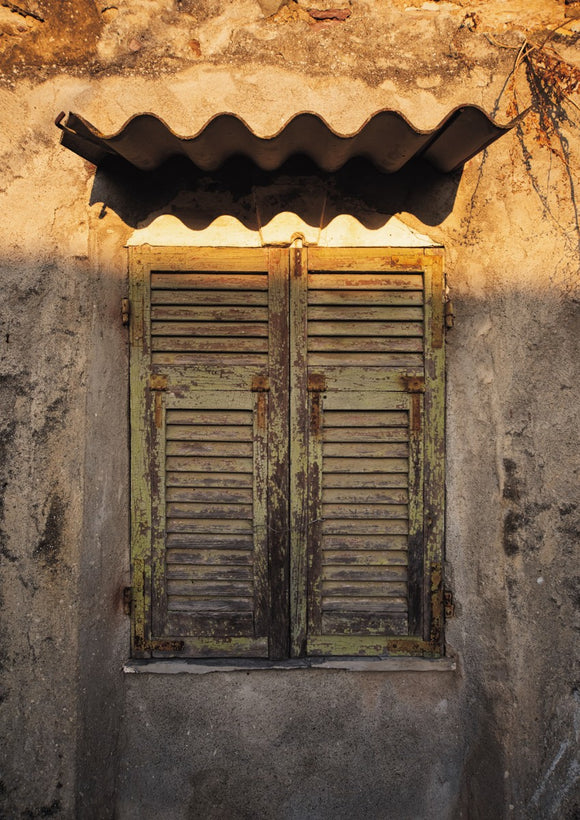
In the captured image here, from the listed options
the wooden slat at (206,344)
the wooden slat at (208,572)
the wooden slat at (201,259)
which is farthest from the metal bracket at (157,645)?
the wooden slat at (201,259)

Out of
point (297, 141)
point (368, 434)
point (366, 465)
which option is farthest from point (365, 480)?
point (297, 141)

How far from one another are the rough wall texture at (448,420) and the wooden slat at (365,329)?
0.65ft

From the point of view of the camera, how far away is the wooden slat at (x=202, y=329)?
2.35 meters

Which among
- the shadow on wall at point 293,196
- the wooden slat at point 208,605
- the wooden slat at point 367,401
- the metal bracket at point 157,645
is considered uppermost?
the shadow on wall at point 293,196

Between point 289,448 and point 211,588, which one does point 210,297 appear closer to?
point 289,448

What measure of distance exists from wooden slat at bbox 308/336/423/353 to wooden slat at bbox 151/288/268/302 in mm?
297

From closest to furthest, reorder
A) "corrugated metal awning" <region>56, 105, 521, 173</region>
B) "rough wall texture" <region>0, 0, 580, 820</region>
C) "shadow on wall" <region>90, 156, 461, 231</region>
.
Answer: "corrugated metal awning" <region>56, 105, 521, 173</region> < "rough wall texture" <region>0, 0, 580, 820</region> < "shadow on wall" <region>90, 156, 461, 231</region>

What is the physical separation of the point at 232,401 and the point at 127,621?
1.06 metres

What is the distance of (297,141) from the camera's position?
209 cm

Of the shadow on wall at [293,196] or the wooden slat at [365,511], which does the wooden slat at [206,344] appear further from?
the wooden slat at [365,511]

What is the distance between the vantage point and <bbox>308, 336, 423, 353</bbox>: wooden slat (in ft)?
7.71

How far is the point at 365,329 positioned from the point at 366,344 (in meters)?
0.07

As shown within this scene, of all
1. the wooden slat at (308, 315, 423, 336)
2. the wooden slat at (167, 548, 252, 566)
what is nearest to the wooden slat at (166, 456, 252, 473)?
the wooden slat at (167, 548, 252, 566)

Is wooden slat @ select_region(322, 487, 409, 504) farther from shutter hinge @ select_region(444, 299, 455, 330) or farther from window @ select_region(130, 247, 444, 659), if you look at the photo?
shutter hinge @ select_region(444, 299, 455, 330)
